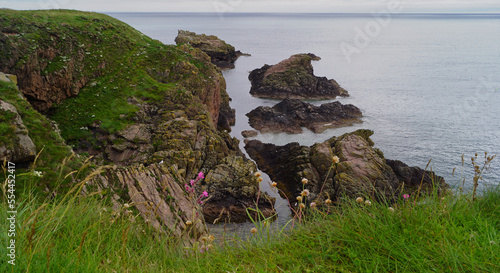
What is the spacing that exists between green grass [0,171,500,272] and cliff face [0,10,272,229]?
60.4 ft

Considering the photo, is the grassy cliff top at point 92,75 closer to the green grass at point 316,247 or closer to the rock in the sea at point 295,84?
the green grass at point 316,247

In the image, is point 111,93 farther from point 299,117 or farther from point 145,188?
point 299,117

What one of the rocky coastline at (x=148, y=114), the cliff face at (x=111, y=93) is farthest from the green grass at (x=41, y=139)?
the cliff face at (x=111, y=93)

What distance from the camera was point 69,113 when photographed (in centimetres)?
2564

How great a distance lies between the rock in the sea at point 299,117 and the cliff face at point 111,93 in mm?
16891

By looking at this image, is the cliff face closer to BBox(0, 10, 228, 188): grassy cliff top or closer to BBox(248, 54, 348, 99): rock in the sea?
BBox(0, 10, 228, 188): grassy cliff top

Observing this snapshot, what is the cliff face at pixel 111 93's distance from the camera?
949 inches

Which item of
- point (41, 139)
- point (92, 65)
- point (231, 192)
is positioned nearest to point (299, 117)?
point (231, 192)

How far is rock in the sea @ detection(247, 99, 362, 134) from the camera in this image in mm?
48750

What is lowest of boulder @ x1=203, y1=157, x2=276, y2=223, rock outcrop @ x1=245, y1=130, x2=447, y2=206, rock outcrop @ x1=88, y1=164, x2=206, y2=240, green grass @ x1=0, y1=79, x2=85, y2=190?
boulder @ x1=203, y1=157, x2=276, y2=223

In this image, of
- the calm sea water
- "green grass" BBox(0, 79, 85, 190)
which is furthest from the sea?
"green grass" BBox(0, 79, 85, 190)

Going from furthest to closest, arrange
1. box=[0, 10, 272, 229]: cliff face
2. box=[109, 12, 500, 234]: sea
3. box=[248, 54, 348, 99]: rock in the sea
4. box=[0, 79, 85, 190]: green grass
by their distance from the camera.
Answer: box=[248, 54, 348, 99]: rock in the sea → box=[109, 12, 500, 234]: sea → box=[0, 10, 272, 229]: cliff face → box=[0, 79, 85, 190]: green grass

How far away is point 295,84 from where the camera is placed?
6825 cm

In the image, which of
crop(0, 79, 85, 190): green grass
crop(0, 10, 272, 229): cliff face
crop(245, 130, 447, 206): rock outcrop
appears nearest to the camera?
crop(0, 79, 85, 190): green grass
